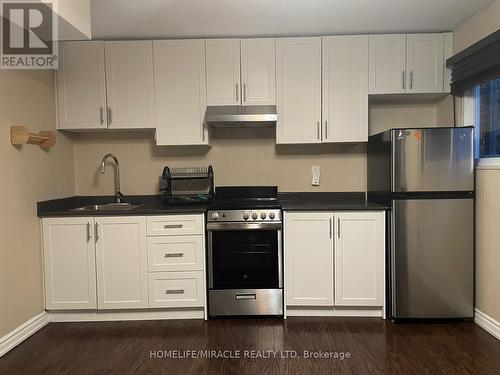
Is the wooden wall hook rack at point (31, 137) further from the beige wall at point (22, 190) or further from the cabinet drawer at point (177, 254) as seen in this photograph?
the cabinet drawer at point (177, 254)

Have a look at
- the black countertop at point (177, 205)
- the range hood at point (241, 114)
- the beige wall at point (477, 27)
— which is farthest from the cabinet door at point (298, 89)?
the beige wall at point (477, 27)

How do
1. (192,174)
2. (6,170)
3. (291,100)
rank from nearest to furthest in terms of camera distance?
(6,170), (291,100), (192,174)

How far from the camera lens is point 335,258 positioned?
2807 mm

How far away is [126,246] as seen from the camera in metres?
2.81

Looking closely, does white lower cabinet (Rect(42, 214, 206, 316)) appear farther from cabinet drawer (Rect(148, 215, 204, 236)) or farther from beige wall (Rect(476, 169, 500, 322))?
beige wall (Rect(476, 169, 500, 322))

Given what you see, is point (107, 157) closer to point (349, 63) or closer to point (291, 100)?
point (291, 100)

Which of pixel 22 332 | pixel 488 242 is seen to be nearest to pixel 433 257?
pixel 488 242

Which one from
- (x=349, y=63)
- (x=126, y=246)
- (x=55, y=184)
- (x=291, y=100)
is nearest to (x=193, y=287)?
(x=126, y=246)

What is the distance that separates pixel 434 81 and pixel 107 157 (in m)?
2.95

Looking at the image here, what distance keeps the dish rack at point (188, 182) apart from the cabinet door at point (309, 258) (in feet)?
2.66

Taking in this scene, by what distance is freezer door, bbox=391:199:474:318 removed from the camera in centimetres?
266

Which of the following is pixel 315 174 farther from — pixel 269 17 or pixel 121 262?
pixel 121 262

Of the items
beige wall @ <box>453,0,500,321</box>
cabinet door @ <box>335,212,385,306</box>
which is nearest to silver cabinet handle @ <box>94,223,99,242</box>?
cabinet door @ <box>335,212,385,306</box>

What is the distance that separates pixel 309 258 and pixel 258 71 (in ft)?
5.24
